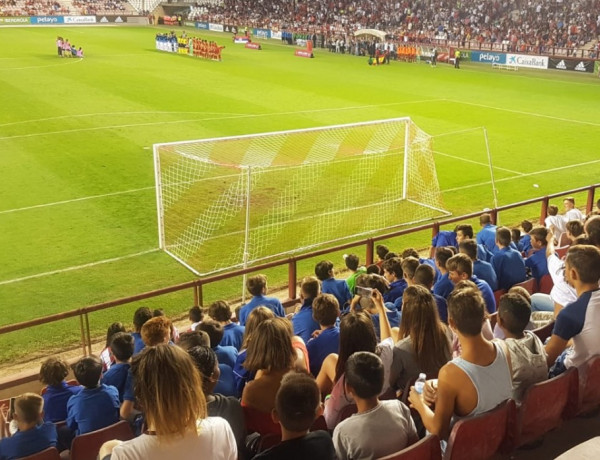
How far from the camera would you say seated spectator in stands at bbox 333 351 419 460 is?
416 cm

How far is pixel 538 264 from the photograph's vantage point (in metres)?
9.02

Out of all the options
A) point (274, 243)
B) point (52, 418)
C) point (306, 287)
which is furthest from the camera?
point (274, 243)

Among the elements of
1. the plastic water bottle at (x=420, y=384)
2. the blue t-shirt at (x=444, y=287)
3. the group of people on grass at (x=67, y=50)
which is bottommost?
the blue t-shirt at (x=444, y=287)

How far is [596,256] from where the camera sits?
5477mm

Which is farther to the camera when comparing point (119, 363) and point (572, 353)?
point (119, 363)

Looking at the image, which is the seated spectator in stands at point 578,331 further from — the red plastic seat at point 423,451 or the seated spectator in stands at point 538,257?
the seated spectator in stands at point 538,257

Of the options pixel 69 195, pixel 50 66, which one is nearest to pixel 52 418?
pixel 69 195

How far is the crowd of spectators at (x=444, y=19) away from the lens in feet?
161

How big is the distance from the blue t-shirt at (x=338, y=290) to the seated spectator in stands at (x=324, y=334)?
2.10 meters

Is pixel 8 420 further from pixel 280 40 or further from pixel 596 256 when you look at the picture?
pixel 280 40

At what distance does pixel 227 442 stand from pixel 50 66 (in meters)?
38.1

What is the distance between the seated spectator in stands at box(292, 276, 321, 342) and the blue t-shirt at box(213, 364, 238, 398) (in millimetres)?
1503

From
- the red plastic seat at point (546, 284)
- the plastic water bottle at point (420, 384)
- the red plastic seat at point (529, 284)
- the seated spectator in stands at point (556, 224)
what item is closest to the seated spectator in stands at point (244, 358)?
the plastic water bottle at point (420, 384)

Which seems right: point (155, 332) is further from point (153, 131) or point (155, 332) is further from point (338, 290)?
point (153, 131)
